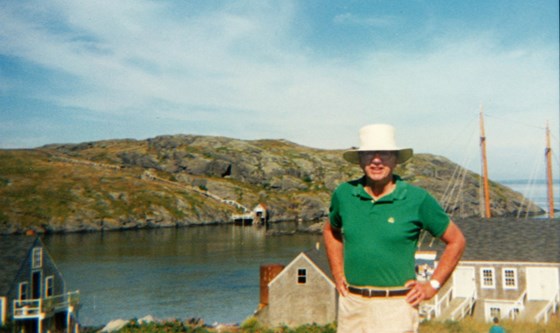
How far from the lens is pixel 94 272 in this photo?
66.1 metres

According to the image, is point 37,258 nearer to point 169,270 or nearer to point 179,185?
point 169,270

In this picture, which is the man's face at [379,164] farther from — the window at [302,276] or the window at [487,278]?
the window at [302,276]

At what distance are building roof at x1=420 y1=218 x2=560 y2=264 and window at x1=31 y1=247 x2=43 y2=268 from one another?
27.8 metres

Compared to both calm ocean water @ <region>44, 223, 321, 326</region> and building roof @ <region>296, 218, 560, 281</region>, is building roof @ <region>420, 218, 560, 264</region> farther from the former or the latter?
calm ocean water @ <region>44, 223, 321, 326</region>

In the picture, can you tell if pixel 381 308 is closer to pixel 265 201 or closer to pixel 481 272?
pixel 481 272

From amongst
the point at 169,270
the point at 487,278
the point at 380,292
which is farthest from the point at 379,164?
the point at 169,270

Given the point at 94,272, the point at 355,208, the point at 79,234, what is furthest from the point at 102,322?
the point at 79,234

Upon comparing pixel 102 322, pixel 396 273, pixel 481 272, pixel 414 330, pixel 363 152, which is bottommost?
pixel 102 322

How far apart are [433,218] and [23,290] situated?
37823mm

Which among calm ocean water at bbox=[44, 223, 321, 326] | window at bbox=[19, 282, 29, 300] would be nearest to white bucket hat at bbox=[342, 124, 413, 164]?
window at bbox=[19, 282, 29, 300]

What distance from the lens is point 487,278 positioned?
33.3 metres

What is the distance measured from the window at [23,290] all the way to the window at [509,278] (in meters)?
31.5

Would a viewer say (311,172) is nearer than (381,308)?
No

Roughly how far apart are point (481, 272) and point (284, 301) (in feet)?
46.8
